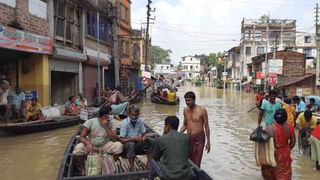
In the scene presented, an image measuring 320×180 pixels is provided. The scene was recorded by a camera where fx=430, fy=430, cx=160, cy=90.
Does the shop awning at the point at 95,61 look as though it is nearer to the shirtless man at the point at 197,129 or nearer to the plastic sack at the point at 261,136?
the shirtless man at the point at 197,129

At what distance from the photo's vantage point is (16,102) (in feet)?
53.1

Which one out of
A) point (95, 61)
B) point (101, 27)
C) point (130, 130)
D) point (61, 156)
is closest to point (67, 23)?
point (95, 61)

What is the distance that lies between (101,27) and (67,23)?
651cm

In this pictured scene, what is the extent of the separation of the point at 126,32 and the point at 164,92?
936 centimetres

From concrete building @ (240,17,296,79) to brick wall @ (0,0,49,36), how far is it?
5128cm

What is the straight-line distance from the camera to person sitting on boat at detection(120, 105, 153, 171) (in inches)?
293

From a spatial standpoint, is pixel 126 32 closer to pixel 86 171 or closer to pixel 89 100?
pixel 89 100

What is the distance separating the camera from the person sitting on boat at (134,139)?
7.45m

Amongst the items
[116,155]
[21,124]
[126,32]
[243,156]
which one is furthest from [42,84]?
[126,32]

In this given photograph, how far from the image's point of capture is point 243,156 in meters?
11.8

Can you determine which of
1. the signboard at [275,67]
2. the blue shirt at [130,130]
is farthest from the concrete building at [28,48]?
the signboard at [275,67]

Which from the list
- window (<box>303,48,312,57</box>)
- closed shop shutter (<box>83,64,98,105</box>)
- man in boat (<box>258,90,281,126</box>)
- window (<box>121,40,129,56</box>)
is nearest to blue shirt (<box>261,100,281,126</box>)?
man in boat (<box>258,90,281,126</box>)

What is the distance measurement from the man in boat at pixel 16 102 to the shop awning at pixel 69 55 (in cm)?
394

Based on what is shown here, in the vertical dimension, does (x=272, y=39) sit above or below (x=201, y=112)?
above
